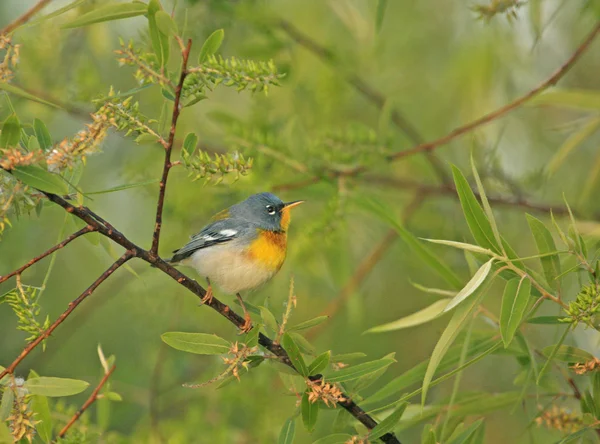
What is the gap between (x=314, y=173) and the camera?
10.9 ft

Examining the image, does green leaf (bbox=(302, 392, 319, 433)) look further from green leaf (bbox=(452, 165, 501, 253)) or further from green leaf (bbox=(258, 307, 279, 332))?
green leaf (bbox=(452, 165, 501, 253))

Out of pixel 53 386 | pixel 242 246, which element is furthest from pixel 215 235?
pixel 53 386

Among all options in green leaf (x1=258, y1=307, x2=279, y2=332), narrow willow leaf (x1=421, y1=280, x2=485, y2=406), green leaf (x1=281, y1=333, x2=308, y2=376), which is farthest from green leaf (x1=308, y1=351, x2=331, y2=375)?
narrow willow leaf (x1=421, y1=280, x2=485, y2=406)

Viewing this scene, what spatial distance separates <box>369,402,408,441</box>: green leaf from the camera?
1819 mm

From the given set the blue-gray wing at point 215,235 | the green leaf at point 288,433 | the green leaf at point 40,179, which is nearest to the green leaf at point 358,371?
the green leaf at point 288,433

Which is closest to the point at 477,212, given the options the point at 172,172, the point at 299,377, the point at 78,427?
the point at 299,377

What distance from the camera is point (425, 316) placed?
2.27 m

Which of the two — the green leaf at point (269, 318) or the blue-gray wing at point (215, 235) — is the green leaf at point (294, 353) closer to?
the green leaf at point (269, 318)

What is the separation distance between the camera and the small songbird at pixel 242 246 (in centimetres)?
310

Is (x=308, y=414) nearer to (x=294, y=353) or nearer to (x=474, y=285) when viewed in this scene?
(x=294, y=353)

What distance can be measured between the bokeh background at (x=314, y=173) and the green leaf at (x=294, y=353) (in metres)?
1.23

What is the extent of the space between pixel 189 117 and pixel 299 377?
3079 millimetres

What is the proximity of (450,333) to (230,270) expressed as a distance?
4.85 feet

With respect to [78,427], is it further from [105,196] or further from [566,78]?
[566,78]
